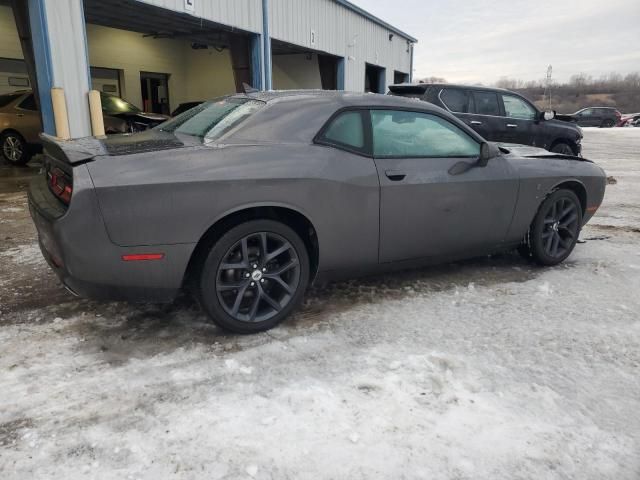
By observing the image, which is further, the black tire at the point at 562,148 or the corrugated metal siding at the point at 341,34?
the corrugated metal siding at the point at 341,34

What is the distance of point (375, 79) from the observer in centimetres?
2120

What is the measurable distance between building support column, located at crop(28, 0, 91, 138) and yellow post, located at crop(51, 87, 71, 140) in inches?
3.9

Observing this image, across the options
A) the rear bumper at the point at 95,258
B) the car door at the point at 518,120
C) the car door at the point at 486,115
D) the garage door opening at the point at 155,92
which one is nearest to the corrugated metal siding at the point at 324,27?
the car door at the point at 486,115

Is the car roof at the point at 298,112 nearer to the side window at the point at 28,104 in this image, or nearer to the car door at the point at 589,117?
the side window at the point at 28,104

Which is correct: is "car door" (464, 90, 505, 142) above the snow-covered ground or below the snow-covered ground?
above

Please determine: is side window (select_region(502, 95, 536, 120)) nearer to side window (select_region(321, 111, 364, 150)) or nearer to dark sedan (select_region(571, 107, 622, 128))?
side window (select_region(321, 111, 364, 150))

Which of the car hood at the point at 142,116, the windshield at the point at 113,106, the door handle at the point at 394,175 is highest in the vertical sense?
the windshield at the point at 113,106

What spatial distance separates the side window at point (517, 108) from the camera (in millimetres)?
9484

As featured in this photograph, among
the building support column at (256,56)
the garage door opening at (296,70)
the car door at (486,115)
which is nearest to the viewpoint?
the car door at (486,115)

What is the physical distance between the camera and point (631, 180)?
9742 millimetres

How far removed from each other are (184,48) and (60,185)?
19492 millimetres

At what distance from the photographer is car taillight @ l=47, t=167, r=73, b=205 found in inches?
99.8

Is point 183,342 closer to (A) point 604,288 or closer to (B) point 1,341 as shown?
(B) point 1,341

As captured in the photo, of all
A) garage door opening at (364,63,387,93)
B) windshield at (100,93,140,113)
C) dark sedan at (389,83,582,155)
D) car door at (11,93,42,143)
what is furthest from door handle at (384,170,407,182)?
garage door opening at (364,63,387,93)
